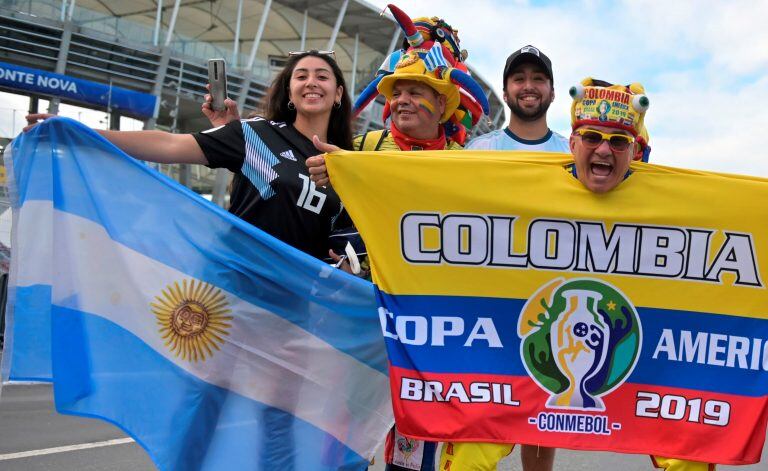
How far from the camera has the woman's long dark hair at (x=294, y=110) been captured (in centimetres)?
Answer: 395

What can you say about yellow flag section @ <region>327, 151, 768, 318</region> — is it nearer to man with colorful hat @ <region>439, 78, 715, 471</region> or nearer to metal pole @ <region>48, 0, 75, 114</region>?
man with colorful hat @ <region>439, 78, 715, 471</region>

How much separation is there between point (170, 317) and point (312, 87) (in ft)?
4.08

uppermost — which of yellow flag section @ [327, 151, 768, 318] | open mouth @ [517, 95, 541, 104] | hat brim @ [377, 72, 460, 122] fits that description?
open mouth @ [517, 95, 541, 104]

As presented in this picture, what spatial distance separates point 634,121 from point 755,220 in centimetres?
66

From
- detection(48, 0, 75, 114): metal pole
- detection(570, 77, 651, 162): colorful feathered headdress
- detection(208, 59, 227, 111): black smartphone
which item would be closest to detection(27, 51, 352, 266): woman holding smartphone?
detection(208, 59, 227, 111): black smartphone

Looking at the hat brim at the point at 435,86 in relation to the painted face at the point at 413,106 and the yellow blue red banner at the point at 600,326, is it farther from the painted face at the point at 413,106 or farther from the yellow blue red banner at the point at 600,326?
the yellow blue red banner at the point at 600,326

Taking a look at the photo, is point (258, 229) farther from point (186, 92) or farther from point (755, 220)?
point (186, 92)

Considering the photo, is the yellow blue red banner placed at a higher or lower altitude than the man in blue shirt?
lower

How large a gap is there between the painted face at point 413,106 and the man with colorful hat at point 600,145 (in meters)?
0.77

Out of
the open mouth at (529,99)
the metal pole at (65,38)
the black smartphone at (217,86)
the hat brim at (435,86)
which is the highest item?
the metal pole at (65,38)

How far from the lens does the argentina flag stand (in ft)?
11.4

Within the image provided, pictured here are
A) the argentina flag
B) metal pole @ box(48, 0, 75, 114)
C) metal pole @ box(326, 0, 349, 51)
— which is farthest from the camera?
metal pole @ box(326, 0, 349, 51)

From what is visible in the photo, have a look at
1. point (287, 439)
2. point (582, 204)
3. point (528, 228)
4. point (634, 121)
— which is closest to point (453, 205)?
point (528, 228)

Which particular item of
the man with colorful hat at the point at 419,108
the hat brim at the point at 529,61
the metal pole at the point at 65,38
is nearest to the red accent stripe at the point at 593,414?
the man with colorful hat at the point at 419,108
